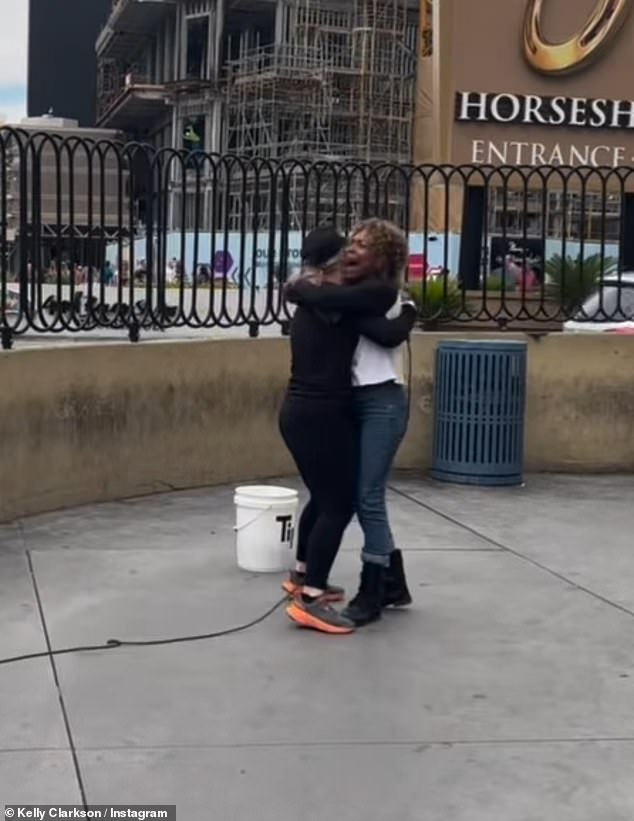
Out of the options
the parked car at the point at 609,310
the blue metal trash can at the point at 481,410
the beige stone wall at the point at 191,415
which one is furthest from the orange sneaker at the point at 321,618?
the parked car at the point at 609,310

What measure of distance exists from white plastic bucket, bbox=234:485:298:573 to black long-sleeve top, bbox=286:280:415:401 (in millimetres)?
1099

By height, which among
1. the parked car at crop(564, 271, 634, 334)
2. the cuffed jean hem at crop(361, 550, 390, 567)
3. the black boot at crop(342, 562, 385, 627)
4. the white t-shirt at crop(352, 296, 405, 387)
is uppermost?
the parked car at crop(564, 271, 634, 334)

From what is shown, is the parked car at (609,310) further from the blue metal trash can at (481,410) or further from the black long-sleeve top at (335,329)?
→ the black long-sleeve top at (335,329)

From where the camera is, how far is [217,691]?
5.18 metres

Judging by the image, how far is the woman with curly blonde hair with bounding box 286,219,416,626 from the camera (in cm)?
586

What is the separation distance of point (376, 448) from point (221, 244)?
4314 mm

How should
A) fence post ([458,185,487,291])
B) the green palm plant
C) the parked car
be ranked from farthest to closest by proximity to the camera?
fence post ([458,185,487,291]), the parked car, the green palm plant

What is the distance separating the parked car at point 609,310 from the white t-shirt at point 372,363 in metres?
5.12

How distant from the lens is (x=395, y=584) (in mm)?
6359

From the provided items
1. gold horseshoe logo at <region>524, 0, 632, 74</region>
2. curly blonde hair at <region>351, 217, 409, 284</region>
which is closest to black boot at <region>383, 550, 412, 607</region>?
curly blonde hair at <region>351, 217, 409, 284</region>

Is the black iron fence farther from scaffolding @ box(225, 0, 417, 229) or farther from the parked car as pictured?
scaffolding @ box(225, 0, 417, 229)

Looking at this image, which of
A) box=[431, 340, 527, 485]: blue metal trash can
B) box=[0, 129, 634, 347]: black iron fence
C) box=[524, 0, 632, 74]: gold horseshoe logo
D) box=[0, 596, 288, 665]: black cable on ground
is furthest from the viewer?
box=[524, 0, 632, 74]: gold horseshoe logo

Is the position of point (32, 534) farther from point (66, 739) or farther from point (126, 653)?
point (66, 739)

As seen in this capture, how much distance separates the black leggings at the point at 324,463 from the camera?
19.2 ft
